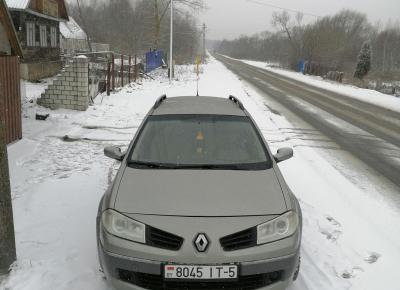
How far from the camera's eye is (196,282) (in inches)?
118

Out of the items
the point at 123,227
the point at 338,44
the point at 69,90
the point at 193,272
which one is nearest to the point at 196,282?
the point at 193,272

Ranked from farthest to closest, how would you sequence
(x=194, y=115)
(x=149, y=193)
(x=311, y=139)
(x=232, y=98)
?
(x=311, y=139), (x=232, y=98), (x=194, y=115), (x=149, y=193)

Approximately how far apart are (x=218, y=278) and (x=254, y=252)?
1.07 ft

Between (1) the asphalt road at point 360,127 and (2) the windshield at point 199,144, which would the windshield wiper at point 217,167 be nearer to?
(2) the windshield at point 199,144

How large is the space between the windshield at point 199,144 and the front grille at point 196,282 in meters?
1.12

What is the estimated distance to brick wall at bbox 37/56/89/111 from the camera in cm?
1338

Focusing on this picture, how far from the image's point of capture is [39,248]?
13.9 ft

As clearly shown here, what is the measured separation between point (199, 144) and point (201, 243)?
1.46 meters

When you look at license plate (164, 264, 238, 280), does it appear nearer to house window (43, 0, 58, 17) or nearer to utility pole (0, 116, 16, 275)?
utility pole (0, 116, 16, 275)

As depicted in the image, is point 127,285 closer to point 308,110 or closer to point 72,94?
point 72,94

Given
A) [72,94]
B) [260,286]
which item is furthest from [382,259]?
[72,94]

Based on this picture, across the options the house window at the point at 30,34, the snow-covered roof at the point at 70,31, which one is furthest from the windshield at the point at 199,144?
the snow-covered roof at the point at 70,31

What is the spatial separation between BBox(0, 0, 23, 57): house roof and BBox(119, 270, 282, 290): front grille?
6981 mm

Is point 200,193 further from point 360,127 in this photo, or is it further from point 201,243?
point 360,127
